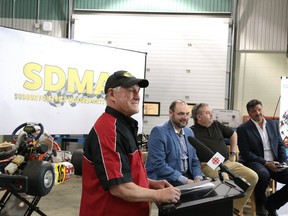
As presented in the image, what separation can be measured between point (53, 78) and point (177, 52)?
3.27 m

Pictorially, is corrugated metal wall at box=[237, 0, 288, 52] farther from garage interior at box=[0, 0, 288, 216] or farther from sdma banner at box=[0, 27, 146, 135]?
sdma banner at box=[0, 27, 146, 135]

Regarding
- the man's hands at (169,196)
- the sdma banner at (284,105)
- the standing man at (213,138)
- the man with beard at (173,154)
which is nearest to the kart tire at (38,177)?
the man's hands at (169,196)

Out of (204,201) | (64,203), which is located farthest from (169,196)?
(64,203)

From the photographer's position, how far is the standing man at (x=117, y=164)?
1703 mm

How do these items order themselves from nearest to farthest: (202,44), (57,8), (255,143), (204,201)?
(204,201), (255,143), (202,44), (57,8)

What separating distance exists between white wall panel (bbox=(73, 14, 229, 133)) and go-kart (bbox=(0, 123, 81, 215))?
4867 mm

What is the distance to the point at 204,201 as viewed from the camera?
1.65m

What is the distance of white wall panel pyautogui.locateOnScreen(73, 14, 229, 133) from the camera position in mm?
7949

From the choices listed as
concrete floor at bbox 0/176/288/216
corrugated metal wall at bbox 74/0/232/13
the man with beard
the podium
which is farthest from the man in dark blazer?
corrugated metal wall at bbox 74/0/232/13

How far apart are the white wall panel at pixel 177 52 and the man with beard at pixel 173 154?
4.21 meters

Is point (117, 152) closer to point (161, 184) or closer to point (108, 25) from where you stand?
point (161, 184)

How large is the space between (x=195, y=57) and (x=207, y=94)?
79cm

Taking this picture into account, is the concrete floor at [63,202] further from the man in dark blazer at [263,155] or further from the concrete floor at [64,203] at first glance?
the man in dark blazer at [263,155]

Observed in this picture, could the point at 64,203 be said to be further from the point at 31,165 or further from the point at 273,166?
the point at 31,165
